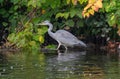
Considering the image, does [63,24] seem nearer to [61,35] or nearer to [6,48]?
[61,35]

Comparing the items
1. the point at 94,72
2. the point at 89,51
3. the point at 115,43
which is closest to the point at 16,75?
the point at 94,72

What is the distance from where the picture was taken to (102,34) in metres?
17.3

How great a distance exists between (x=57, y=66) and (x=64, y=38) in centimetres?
532

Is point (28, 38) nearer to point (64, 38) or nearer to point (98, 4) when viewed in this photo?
point (64, 38)

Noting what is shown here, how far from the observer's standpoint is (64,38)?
1748 centimetres

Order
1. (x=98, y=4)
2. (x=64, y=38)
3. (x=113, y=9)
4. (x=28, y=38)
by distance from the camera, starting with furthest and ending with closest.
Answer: (x=64, y=38) < (x=28, y=38) < (x=113, y=9) < (x=98, y=4)

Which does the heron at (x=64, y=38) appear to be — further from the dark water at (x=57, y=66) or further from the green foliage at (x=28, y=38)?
the dark water at (x=57, y=66)

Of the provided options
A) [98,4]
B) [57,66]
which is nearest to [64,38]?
[57,66]

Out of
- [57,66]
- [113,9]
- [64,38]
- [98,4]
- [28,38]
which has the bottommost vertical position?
[57,66]

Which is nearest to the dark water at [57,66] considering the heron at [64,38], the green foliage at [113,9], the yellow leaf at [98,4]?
the green foliage at [113,9]

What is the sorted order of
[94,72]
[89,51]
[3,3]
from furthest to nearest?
[3,3], [89,51], [94,72]

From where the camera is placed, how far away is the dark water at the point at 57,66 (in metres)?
10.7

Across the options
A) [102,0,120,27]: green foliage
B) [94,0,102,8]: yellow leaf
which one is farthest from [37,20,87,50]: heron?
[94,0,102,8]: yellow leaf

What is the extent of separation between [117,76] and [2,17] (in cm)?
838
